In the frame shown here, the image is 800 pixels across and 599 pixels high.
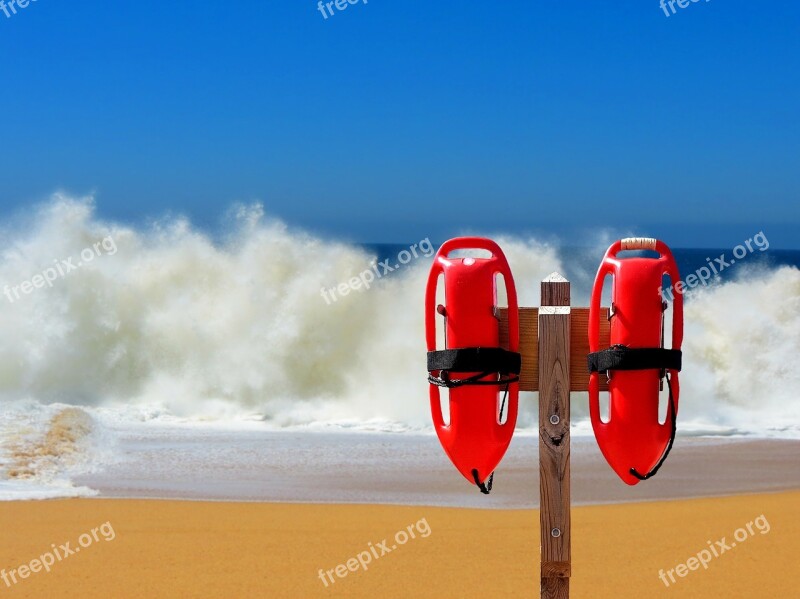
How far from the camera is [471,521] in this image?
6.01 metres

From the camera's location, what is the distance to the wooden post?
10.0ft

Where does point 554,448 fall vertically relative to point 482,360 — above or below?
below

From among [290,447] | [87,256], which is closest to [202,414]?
[290,447]

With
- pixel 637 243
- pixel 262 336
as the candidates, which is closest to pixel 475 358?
pixel 637 243

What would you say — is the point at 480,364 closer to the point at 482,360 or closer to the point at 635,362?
the point at 482,360

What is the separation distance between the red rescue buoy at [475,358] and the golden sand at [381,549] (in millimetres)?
1885

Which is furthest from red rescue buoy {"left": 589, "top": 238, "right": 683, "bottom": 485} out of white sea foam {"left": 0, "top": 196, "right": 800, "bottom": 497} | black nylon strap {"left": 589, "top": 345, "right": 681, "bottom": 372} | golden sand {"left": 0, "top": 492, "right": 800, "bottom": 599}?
white sea foam {"left": 0, "top": 196, "right": 800, "bottom": 497}

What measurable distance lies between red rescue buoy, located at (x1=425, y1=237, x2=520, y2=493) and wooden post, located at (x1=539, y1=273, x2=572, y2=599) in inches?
3.9

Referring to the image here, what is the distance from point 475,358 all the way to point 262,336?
11.8 meters

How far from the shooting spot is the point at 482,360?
303cm

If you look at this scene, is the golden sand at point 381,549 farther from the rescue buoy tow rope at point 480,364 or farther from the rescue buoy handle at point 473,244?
the rescue buoy handle at point 473,244

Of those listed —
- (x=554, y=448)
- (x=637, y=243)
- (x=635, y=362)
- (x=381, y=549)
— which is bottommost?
(x=381, y=549)

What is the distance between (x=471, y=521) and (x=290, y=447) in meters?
3.69

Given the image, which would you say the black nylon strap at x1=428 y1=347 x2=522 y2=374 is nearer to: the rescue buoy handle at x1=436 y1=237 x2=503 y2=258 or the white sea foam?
the rescue buoy handle at x1=436 y1=237 x2=503 y2=258
